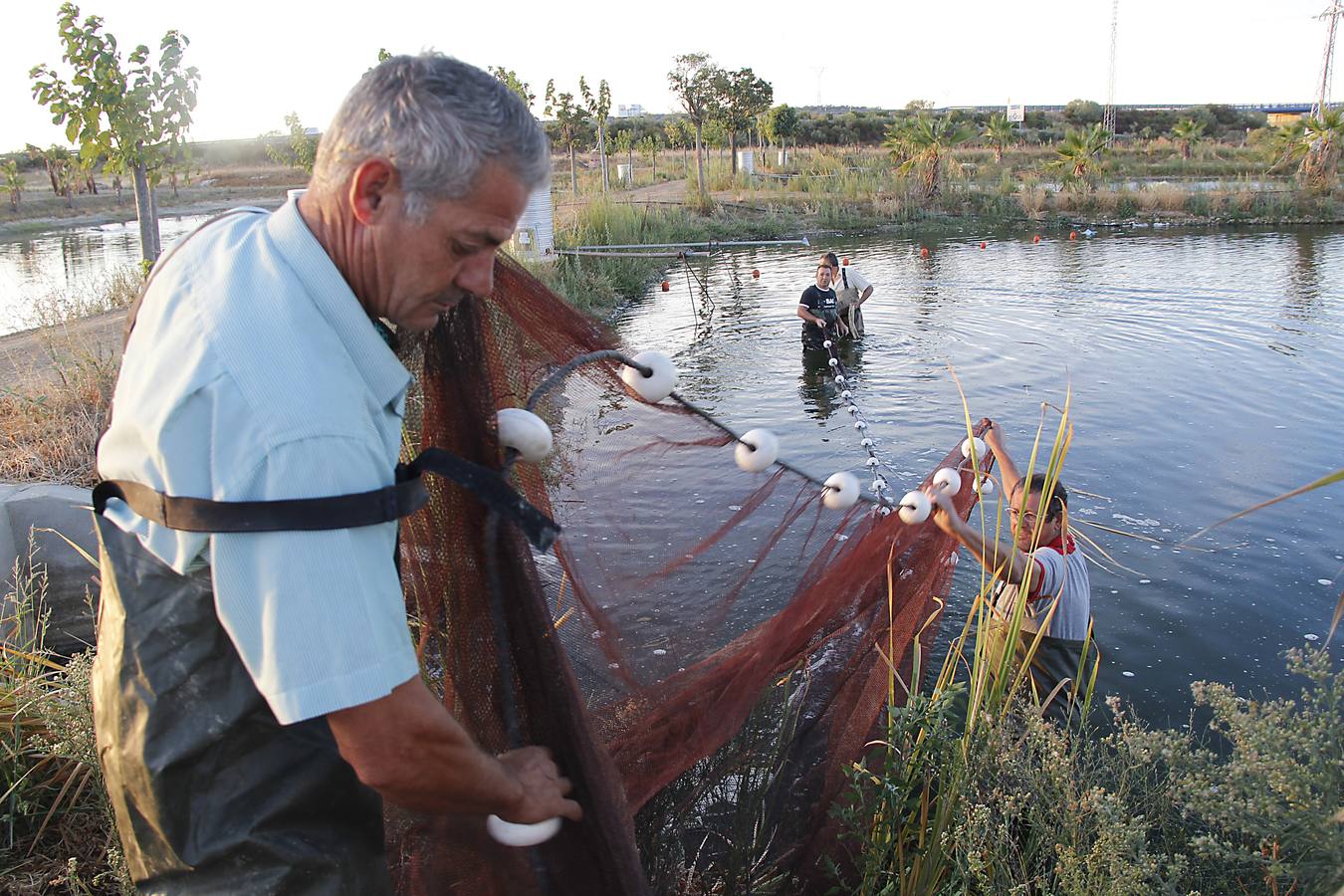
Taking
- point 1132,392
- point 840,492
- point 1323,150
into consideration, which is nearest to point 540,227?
point 1132,392

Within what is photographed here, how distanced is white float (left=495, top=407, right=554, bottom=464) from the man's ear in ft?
1.71

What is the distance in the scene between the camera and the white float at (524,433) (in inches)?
68.4

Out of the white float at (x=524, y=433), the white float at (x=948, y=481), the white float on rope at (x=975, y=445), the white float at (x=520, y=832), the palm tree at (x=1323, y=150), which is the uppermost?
the palm tree at (x=1323, y=150)

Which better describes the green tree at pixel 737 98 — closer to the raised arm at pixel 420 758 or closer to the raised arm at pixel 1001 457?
the raised arm at pixel 1001 457

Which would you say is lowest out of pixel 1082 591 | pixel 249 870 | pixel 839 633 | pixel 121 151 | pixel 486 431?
pixel 1082 591

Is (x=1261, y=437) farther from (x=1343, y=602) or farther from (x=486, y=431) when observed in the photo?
(x=486, y=431)

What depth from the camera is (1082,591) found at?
404 cm

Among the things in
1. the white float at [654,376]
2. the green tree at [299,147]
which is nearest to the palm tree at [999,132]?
the green tree at [299,147]

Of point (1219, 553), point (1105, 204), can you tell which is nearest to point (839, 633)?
point (1219, 553)

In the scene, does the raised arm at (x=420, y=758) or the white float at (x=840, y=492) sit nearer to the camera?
the raised arm at (x=420, y=758)

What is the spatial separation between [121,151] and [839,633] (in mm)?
8164

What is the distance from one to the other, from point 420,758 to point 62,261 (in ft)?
94.1

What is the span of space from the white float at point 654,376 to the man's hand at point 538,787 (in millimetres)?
749

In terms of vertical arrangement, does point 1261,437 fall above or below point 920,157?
below
